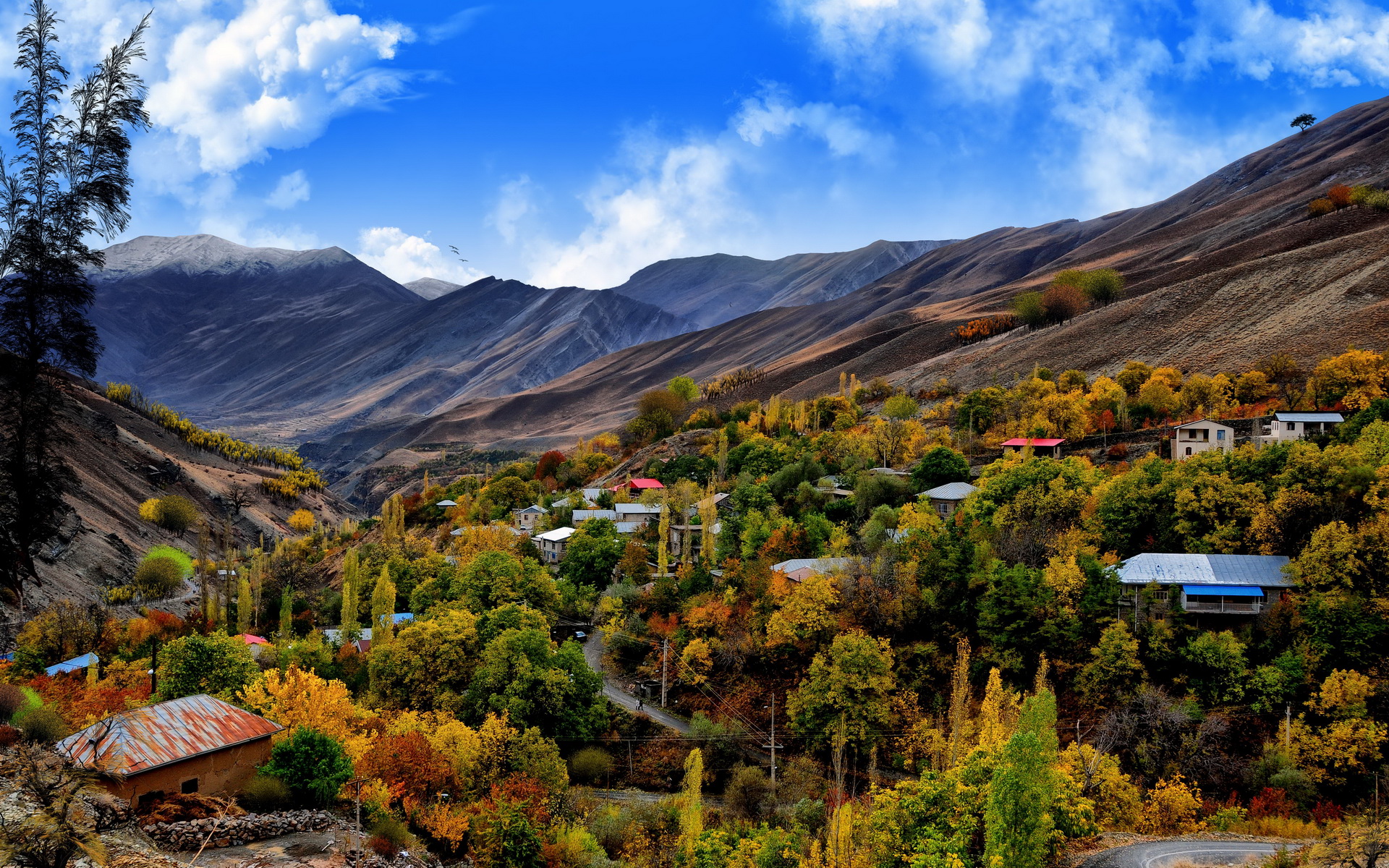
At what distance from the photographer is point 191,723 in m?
20.0

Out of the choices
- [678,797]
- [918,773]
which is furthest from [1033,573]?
[678,797]

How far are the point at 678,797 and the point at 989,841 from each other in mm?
11710

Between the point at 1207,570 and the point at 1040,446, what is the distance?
23.7 metres

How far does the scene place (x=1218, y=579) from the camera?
107 ft

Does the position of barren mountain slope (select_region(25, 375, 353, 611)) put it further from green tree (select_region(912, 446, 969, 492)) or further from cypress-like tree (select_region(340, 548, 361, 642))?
green tree (select_region(912, 446, 969, 492))

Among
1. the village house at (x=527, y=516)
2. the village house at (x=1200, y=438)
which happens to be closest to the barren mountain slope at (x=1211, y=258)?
the village house at (x=1200, y=438)

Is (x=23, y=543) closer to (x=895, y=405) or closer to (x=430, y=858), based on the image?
(x=430, y=858)

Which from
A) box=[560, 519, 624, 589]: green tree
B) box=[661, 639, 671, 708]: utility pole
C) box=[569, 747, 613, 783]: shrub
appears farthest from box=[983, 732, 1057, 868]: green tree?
box=[560, 519, 624, 589]: green tree

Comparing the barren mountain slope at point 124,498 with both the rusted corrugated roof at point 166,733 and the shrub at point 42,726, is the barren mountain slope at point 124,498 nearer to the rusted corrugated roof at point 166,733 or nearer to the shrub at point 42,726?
the shrub at point 42,726

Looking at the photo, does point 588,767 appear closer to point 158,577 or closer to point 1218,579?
point 1218,579

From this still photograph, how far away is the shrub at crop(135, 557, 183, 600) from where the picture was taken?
6644cm

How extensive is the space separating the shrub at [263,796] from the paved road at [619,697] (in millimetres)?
18685

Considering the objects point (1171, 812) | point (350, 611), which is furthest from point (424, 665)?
point (1171, 812)

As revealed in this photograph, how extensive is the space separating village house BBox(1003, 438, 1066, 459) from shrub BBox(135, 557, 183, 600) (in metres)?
58.5
